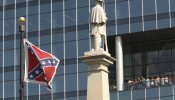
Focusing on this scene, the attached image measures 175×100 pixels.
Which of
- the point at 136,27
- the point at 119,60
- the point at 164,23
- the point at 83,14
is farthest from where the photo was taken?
the point at 83,14

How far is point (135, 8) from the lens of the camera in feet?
242

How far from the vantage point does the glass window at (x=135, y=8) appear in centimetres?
7362

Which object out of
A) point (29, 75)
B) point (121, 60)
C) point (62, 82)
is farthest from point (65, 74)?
point (29, 75)

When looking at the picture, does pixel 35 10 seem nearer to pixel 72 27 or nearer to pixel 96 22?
pixel 72 27

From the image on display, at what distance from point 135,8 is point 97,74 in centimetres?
4138

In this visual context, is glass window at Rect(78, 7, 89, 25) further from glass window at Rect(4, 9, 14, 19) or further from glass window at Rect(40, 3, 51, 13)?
glass window at Rect(4, 9, 14, 19)

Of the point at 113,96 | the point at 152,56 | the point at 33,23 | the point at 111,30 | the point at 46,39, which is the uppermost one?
the point at 33,23

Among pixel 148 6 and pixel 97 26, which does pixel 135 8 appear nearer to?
pixel 148 6

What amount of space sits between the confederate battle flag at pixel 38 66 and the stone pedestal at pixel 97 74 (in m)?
2.29

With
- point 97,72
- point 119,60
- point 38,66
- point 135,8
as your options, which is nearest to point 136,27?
point 135,8

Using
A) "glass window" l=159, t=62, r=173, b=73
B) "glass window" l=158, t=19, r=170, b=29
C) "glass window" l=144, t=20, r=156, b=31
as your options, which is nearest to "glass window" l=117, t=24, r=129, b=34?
"glass window" l=144, t=20, r=156, b=31

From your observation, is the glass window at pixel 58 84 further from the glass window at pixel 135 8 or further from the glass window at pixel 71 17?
the glass window at pixel 135 8

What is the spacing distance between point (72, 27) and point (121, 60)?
19.4 feet

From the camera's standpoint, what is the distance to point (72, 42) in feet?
251
